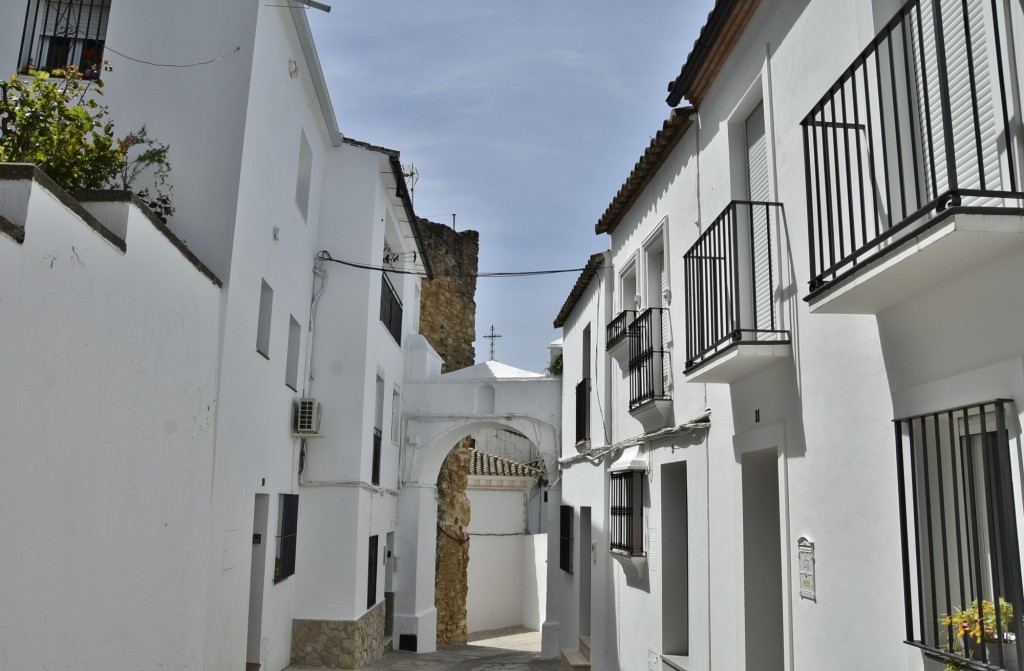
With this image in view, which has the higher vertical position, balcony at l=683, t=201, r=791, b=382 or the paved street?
balcony at l=683, t=201, r=791, b=382

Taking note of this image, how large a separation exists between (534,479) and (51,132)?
22.9m

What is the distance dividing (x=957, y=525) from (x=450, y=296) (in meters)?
19.8

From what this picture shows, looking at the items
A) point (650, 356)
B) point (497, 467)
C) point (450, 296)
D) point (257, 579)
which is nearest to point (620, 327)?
point (650, 356)

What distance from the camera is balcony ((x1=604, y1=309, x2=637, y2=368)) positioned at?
9.92m

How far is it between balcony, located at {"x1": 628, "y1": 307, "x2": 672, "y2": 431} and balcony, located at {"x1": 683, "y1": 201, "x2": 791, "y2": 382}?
1584 millimetres

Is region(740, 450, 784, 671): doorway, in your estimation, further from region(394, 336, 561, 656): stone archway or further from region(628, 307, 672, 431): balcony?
region(394, 336, 561, 656): stone archway

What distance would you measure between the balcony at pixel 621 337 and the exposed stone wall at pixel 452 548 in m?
9.97

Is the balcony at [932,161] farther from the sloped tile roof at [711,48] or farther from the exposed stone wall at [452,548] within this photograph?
the exposed stone wall at [452,548]

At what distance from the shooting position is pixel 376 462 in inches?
571

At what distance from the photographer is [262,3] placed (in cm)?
920

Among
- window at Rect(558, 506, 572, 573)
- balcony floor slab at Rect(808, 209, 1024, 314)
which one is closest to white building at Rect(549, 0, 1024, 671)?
balcony floor slab at Rect(808, 209, 1024, 314)

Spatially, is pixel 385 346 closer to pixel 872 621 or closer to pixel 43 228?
pixel 43 228

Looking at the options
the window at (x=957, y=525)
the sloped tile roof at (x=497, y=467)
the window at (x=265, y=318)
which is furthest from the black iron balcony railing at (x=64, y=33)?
the sloped tile roof at (x=497, y=467)

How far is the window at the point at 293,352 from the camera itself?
1234 centimetres
